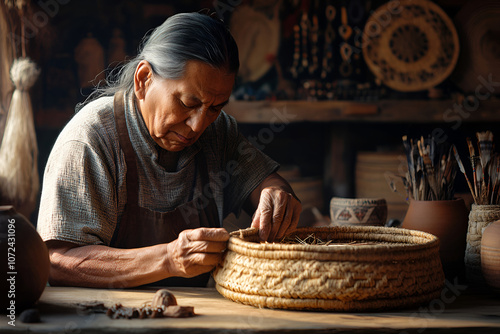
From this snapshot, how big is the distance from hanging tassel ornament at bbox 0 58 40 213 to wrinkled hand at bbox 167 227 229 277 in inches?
89.6

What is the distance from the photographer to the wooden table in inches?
43.3

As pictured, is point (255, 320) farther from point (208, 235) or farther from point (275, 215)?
point (275, 215)

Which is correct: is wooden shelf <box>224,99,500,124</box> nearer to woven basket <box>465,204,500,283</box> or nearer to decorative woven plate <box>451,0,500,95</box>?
decorative woven plate <box>451,0,500,95</box>

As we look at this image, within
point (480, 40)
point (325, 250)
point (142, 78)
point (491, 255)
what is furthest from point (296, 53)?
point (325, 250)

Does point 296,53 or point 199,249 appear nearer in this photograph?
point 199,249

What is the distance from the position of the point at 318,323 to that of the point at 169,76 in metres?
0.88

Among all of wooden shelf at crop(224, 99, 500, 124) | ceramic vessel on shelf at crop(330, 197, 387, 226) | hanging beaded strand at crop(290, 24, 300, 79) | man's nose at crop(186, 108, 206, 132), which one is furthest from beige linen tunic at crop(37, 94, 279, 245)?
hanging beaded strand at crop(290, 24, 300, 79)

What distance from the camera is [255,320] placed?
116 centimetres

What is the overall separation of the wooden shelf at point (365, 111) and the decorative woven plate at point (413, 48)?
0.76 feet

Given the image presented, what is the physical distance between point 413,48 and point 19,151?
2.71 meters

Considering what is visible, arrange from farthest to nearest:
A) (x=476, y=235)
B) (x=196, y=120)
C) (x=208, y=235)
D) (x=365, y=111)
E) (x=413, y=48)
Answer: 1. (x=413, y=48)
2. (x=365, y=111)
3. (x=196, y=120)
4. (x=476, y=235)
5. (x=208, y=235)

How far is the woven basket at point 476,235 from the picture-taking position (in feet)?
5.02

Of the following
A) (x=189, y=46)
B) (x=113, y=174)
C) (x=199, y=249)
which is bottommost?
(x=199, y=249)

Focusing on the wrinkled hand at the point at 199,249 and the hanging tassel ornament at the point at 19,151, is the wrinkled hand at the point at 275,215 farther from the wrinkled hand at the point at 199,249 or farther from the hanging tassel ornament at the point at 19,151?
the hanging tassel ornament at the point at 19,151
